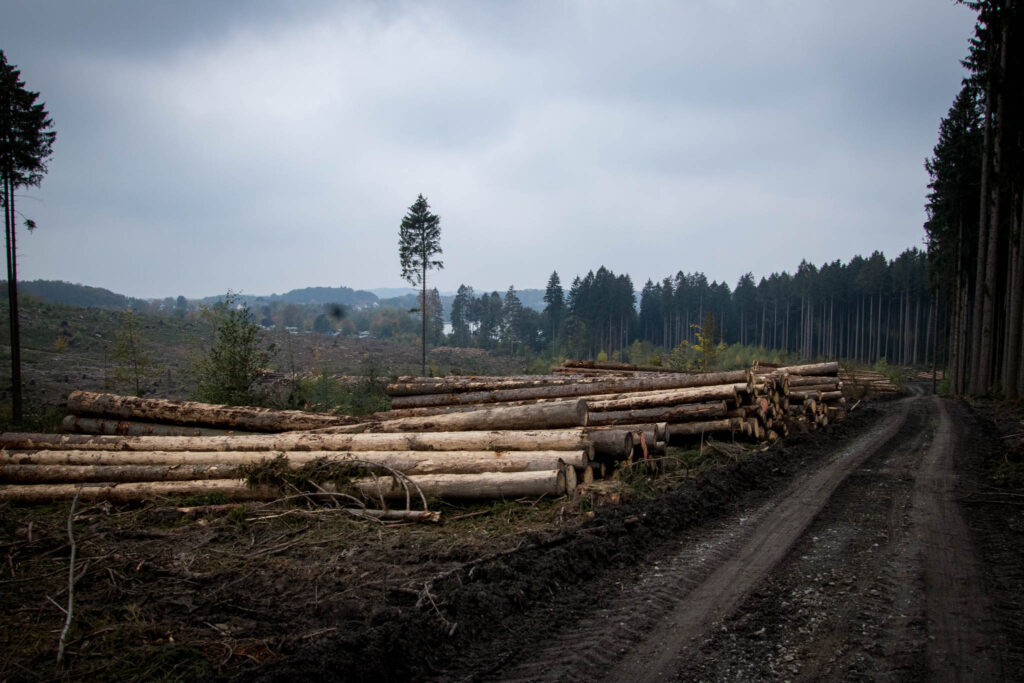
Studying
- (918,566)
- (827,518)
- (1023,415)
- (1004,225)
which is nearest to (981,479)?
(827,518)

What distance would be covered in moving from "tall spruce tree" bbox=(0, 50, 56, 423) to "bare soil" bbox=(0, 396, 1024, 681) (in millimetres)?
16873

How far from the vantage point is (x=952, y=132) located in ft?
112

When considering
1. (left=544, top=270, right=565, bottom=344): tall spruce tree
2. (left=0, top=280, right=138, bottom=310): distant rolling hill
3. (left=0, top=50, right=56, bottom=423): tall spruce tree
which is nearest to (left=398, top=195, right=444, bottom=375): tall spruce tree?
(left=0, top=50, right=56, bottom=423): tall spruce tree

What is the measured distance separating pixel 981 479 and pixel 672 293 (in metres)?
83.5

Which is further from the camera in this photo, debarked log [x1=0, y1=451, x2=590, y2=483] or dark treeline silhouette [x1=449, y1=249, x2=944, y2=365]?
dark treeline silhouette [x1=449, y1=249, x2=944, y2=365]

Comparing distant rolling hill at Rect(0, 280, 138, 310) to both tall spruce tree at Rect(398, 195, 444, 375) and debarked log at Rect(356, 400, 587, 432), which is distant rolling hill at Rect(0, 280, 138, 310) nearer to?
tall spruce tree at Rect(398, 195, 444, 375)

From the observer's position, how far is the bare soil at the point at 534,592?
373 cm

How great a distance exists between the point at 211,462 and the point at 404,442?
273cm

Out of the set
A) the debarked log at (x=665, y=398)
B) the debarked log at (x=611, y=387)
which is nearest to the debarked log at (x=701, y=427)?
the debarked log at (x=665, y=398)

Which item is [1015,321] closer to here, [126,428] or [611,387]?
[611,387]

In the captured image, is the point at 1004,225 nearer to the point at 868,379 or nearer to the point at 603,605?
the point at 868,379

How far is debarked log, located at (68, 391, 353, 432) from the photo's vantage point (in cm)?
1036

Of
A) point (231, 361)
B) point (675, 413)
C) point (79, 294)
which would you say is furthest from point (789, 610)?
point (79, 294)

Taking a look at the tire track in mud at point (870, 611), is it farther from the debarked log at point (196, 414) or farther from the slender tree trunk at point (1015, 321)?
the slender tree trunk at point (1015, 321)
